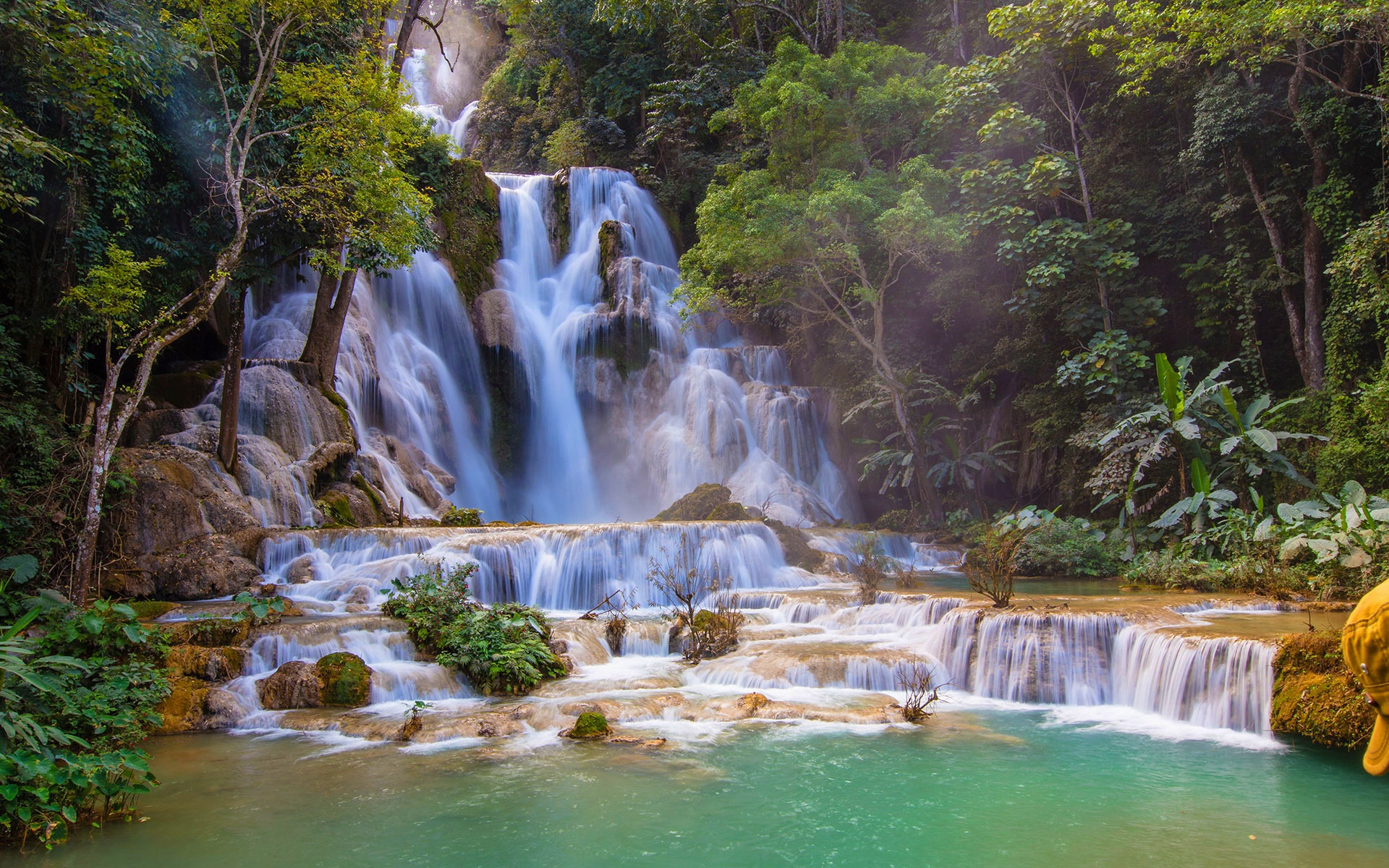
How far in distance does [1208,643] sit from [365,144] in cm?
1326

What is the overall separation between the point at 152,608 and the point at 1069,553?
13.7m

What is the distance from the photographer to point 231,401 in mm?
13188

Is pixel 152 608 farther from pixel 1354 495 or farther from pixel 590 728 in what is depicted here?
pixel 1354 495

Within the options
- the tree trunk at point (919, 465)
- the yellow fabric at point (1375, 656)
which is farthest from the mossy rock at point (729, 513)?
the yellow fabric at point (1375, 656)

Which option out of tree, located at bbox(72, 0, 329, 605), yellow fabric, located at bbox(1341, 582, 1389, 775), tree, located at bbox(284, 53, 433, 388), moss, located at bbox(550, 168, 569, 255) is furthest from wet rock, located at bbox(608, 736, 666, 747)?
moss, located at bbox(550, 168, 569, 255)

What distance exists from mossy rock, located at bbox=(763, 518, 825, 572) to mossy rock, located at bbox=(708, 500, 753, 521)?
2.84 ft

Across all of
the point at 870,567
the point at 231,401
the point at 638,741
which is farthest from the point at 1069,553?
the point at 231,401

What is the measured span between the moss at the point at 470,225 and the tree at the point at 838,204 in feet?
22.9

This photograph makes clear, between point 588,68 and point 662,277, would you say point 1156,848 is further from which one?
point 588,68

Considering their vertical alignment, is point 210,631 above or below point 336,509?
below

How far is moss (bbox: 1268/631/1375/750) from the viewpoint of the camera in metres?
5.96

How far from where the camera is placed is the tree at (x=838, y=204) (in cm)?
1703

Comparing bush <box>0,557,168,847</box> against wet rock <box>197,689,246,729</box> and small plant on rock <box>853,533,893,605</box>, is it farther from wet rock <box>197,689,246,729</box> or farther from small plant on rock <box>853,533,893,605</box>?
small plant on rock <box>853,533,893,605</box>

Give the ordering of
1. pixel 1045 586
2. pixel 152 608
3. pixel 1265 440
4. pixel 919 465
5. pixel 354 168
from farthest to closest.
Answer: pixel 919 465
pixel 354 168
pixel 1045 586
pixel 1265 440
pixel 152 608
